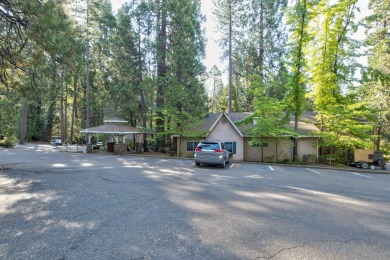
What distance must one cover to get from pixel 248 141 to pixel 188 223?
688 inches

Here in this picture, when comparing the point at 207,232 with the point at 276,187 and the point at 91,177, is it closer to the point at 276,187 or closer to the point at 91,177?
the point at 276,187

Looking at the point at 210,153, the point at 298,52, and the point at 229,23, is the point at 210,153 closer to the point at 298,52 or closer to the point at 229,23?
the point at 298,52

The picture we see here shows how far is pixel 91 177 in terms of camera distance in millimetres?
9367

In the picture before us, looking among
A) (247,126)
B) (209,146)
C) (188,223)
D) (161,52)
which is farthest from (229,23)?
(188,223)

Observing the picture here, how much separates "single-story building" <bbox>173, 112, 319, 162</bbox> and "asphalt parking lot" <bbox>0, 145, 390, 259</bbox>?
41.6 ft

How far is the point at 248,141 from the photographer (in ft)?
69.8

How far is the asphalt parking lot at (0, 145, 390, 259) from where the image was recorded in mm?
3422

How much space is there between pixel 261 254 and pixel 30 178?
900 centimetres

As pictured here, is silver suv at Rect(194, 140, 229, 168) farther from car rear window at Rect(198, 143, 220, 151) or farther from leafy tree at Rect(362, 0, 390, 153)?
leafy tree at Rect(362, 0, 390, 153)

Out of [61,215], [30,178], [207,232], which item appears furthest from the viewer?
[30,178]

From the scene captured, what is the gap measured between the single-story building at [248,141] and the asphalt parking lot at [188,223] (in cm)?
1267

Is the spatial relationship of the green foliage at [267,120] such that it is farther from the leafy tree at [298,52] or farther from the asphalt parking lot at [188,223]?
the asphalt parking lot at [188,223]

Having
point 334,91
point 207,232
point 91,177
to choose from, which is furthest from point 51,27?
point 334,91

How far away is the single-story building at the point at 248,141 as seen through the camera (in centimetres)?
2023
